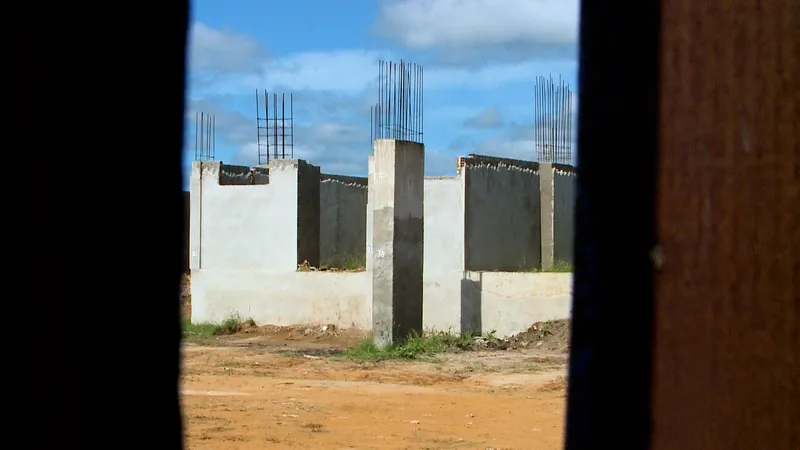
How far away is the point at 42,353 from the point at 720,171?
64cm

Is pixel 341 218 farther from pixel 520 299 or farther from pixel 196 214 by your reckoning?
pixel 520 299

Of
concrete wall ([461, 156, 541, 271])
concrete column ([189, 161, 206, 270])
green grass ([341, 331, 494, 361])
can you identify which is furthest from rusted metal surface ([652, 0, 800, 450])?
concrete column ([189, 161, 206, 270])

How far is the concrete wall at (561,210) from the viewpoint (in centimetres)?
2162

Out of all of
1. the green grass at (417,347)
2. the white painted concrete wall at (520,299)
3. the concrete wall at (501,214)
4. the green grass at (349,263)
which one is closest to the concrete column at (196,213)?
the green grass at (349,263)

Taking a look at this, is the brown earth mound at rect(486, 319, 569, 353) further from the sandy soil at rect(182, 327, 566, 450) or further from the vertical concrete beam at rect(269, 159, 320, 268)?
the vertical concrete beam at rect(269, 159, 320, 268)

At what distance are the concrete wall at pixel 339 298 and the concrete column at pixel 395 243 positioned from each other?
1715 mm

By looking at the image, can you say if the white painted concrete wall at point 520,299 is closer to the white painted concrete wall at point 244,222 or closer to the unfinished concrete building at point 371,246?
the unfinished concrete building at point 371,246

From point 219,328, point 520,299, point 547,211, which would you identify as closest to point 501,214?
point 547,211

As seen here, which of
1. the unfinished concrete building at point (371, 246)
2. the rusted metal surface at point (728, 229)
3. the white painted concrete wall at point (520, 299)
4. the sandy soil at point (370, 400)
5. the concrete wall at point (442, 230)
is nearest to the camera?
the rusted metal surface at point (728, 229)

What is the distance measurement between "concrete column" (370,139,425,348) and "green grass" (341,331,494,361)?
0.50 ft

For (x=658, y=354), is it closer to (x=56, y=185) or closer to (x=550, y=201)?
(x=56, y=185)

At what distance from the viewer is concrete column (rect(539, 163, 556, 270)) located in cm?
2147

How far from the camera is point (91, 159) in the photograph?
3.26 feet

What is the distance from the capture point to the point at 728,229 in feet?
3.04
